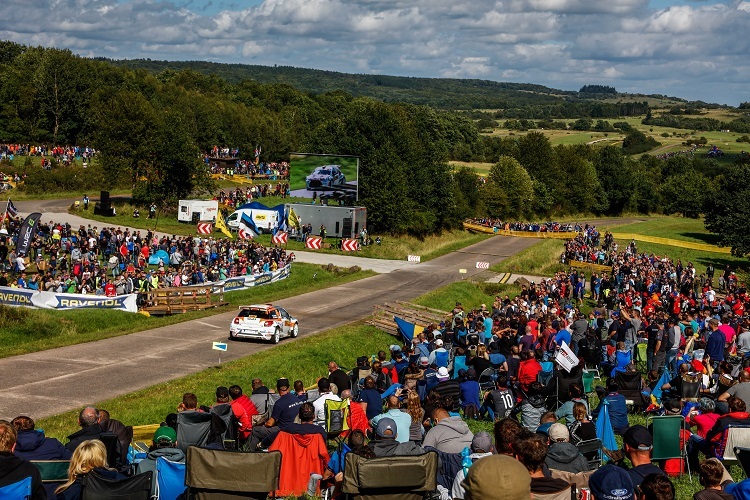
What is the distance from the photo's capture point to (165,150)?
67.1 metres

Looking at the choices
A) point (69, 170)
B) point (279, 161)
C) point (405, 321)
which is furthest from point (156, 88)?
point (405, 321)

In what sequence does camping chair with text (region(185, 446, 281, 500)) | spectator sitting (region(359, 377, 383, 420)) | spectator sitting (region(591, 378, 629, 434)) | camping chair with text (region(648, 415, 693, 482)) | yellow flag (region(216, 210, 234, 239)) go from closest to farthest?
camping chair with text (region(185, 446, 281, 500)) < camping chair with text (region(648, 415, 693, 482)) < spectator sitting (region(591, 378, 629, 434)) < spectator sitting (region(359, 377, 383, 420)) < yellow flag (region(216, 210, 234, 239))

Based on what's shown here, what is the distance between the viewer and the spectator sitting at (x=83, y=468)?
9.23 m

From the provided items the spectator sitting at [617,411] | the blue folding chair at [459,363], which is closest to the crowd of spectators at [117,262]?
the blue folding chair at [459,363]

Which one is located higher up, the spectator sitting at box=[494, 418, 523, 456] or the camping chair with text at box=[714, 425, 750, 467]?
the spectator sitting at box=[494, 418, 523, 456]

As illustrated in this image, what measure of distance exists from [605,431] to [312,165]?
4929 cm

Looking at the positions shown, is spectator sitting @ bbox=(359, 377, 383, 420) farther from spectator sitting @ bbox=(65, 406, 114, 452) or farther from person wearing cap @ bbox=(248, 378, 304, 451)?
spectator sitting @ bbox=(65, 406, 114, 452)

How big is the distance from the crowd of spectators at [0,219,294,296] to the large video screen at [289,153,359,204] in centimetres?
1343

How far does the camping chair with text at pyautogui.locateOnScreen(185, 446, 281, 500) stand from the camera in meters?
9.66

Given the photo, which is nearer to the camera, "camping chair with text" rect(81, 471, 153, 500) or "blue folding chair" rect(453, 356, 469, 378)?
"camping chair with text" rect(81, 471, 153, 500)

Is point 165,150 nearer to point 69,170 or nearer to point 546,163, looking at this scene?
point 69,170

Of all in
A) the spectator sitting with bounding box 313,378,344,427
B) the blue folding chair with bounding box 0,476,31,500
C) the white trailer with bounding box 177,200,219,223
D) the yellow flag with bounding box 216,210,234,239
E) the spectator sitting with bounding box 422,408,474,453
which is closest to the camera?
the blue folding chair with bounding box 0,476,31,500

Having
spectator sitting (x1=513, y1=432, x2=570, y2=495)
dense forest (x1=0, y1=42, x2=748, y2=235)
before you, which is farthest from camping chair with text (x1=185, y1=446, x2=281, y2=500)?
dense forest (x1=0, y1=42, x2=748, y2=235)

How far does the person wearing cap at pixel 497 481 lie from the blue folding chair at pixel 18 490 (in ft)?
15.8
